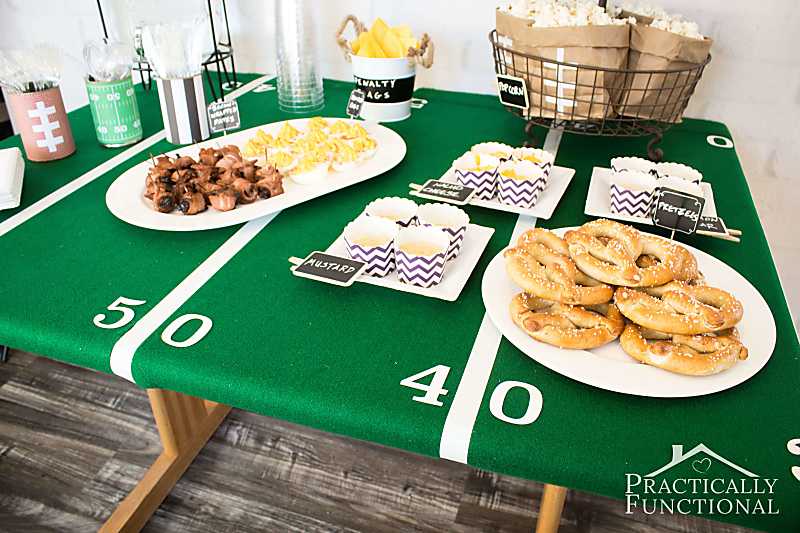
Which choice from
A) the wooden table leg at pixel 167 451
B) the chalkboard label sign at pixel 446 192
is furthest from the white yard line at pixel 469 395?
the wooden table leg at pixel 167 451

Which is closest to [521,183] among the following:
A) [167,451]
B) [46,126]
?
[46,126]

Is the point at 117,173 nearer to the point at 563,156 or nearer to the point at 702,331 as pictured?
the point at 563,156

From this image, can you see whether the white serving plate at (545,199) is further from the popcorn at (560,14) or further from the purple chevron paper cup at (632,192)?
the popcorn at (560,14)

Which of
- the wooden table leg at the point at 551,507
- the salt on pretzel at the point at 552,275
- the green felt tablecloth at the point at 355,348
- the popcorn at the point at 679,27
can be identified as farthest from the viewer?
the popcorn at the point at 679,27

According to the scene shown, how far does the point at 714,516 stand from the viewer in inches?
24.9

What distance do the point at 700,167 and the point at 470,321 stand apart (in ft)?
2.52

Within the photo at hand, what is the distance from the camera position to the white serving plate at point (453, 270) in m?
0.87

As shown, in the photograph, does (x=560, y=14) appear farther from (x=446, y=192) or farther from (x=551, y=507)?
(x=551, y=507)

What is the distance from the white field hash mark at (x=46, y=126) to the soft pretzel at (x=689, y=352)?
114 cm

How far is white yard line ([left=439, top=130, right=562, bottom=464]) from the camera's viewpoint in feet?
2.23

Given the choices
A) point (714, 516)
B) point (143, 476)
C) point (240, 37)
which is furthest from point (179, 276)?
point (240, 37)

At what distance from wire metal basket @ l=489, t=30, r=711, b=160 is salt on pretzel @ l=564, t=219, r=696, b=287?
0.44 m


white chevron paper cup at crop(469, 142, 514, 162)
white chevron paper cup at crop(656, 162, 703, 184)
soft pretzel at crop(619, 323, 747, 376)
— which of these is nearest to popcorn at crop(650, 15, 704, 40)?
white chevron paper cup at crop(656, 162, 703, 184)

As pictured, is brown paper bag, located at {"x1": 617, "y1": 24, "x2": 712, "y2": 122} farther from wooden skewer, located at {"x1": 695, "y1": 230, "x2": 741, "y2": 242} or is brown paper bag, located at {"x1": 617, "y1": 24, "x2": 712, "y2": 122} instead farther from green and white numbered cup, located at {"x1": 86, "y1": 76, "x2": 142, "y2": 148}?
green and white numbered cup, located at {"x1": 86, "y1": 76, "x2": 142, "y2": 148}
